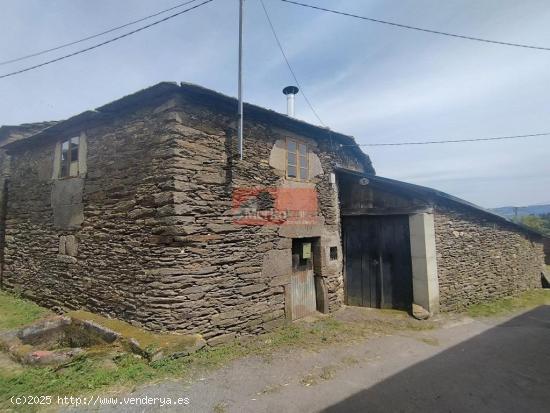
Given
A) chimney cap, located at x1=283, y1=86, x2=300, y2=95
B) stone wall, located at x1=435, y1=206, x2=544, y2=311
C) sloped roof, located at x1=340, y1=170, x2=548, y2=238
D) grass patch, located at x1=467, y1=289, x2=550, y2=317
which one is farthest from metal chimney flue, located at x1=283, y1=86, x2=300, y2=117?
grass patch, located at x1=467, y1=289, x2=550, y2=317

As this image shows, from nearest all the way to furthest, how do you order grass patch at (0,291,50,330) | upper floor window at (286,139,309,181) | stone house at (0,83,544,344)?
stone house at (0,83,544,344) → grass patch at (0,291,50,330) → upper floor window at (286,139,309,181)

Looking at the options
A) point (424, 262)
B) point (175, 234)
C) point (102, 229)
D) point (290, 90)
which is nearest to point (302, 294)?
point (424, 262)

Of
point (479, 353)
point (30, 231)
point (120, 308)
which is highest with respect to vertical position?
point (30, 231)

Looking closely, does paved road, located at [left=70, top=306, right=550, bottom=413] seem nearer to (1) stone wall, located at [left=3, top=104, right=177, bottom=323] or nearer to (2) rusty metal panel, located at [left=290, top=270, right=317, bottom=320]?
(2) rusty metal panel, located at [left=290, top=270, right=317, bottom=320]

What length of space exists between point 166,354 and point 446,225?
7398 mm

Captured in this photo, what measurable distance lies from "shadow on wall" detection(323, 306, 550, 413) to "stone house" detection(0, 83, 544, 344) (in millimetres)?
1988

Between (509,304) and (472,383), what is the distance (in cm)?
617

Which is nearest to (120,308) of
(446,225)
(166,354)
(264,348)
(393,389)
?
(166,354)

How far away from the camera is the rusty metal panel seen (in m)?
7.29

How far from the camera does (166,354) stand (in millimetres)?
4633

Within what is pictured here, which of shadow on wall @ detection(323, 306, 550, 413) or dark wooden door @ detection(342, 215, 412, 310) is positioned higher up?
dark wooden door @ detection(342, 215, 412, 310)

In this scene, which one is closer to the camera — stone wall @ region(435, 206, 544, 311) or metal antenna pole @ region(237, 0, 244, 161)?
metal antenna pole @ region(237, 0, 244, 161)

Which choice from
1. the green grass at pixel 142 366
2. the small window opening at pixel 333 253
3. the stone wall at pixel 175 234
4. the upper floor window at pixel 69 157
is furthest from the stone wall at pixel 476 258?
the upper floor window at pixel 69 157

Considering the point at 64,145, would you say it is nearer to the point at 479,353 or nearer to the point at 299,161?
the point at 299,161
